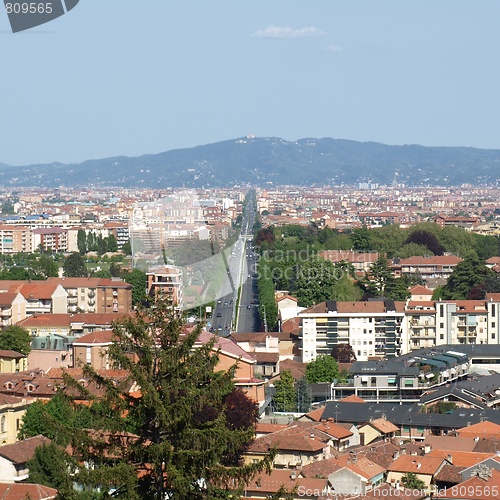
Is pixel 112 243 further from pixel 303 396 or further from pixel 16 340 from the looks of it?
pixel 303 396

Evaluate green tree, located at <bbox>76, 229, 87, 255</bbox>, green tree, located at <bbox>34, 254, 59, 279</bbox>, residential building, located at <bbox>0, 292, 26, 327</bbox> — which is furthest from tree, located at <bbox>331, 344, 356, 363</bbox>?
green tree, located at <bbox>76, 229, 87, 255</bbox>

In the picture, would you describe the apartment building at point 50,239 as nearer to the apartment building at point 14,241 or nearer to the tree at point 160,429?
the apartment building at point 14,241

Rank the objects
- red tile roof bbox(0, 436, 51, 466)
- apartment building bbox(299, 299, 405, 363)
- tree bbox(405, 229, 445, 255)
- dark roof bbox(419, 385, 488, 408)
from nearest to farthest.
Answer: red tile roof bbox(0, 436, 51, 466)
dark roof bbox(419, 385, 488, 408)
apartment building bbox(299, 299, 405, 363)
tree bbox(405, 229, 445, 255)

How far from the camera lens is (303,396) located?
19375 millimetres

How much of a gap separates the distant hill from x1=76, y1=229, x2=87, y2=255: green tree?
9242 centimetres

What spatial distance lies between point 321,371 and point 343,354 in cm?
251

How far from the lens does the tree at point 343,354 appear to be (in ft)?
76.6

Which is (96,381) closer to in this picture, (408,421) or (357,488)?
(357,488)

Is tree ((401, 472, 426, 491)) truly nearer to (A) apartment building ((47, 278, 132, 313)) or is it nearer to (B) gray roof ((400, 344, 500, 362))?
(B) gray roof ((400, 344, 500, 362))

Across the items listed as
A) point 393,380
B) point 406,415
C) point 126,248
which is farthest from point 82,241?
point 406,415

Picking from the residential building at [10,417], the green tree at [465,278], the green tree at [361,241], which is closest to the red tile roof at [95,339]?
the residential building at [10,417]

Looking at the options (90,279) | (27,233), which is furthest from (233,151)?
(90,279)

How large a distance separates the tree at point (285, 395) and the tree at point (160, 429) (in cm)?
1215

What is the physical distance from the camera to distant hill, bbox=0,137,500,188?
16325cm
